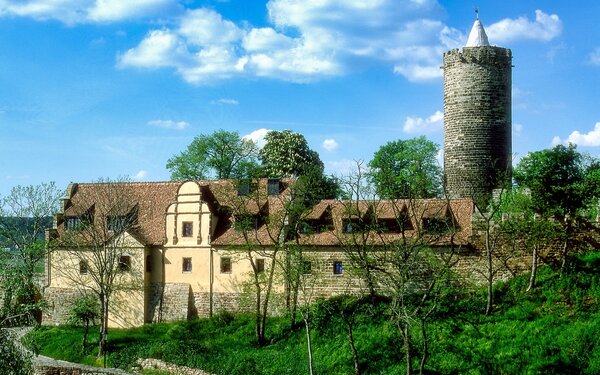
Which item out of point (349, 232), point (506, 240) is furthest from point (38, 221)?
point (506, 240)

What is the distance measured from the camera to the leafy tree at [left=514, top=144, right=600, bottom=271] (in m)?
32.5

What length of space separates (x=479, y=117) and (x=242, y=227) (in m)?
15.7

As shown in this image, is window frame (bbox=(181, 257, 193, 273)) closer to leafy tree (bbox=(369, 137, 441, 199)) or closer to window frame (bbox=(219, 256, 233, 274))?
window frame (bbox=(219, 256, 233, 274))

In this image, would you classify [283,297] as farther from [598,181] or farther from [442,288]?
[598,181]

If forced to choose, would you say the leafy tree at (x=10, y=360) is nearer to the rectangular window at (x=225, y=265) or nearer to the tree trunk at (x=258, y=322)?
the tree trunk at (x=258, y=322)

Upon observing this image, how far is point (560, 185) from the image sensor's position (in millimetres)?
33125

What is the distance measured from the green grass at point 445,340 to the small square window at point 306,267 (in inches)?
87.3


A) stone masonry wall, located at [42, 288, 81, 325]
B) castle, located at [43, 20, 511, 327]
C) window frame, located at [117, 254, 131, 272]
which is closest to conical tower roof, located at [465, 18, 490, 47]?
castle, located at [43, 20, 511, 327]

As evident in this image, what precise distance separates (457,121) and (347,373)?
61.5 ft

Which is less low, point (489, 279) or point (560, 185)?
point (560, 185)

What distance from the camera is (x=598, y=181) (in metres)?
32.5

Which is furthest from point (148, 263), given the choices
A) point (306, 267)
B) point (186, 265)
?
point (306, 267)

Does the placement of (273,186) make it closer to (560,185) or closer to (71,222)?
(71,222)

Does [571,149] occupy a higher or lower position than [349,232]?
higher
